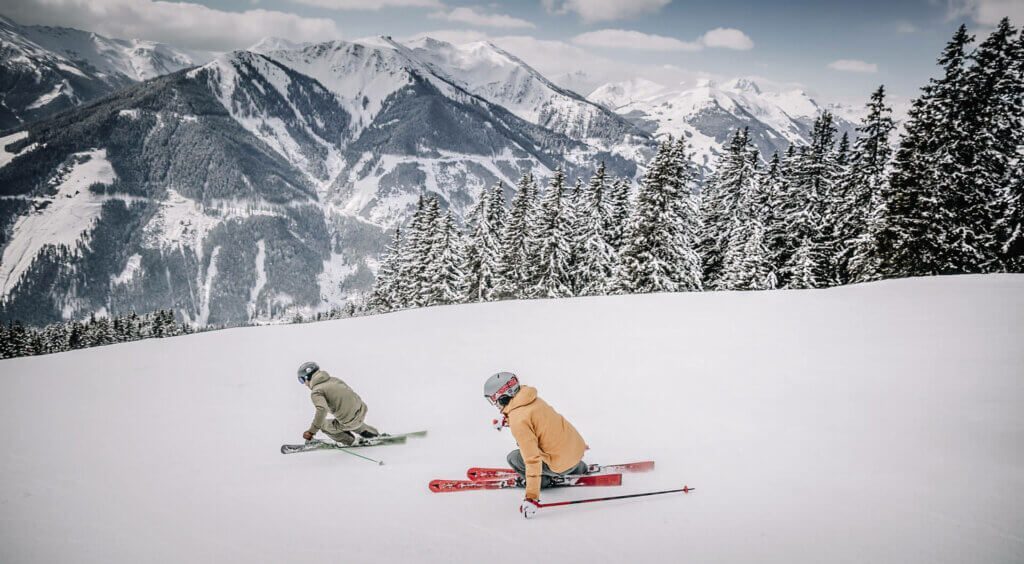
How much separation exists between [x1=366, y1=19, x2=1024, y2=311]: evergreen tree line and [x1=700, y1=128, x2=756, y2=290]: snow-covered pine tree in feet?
0.38

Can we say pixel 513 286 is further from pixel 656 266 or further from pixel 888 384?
pixel 888 384

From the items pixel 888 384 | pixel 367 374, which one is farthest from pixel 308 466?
pixel 888 384

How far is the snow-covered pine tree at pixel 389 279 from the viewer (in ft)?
145

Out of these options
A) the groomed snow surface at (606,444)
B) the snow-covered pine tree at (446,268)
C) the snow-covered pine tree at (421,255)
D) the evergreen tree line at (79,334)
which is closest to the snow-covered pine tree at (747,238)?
the groomed snow surface at (606,444)

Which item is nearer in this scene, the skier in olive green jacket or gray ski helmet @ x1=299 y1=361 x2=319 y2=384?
the skier in olive green jacket

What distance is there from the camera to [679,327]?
1373cm

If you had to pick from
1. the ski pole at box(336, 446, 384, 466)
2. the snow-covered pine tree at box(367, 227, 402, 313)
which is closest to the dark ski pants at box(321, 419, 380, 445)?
the ski pole at box(336, 446, 384, 466)

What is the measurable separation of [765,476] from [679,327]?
798cm

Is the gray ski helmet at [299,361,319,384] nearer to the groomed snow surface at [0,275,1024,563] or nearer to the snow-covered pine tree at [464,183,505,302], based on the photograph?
the groomed snow surface at [0,275,1024,563]

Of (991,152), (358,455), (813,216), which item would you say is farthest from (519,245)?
(358,455)

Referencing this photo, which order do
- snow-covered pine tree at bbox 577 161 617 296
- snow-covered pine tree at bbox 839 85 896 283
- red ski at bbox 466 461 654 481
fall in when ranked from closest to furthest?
red ski at bbox 466 461 654 481 → snow-covered pine tree at bbox 839 85 896 283 → snow-covered pine tree at bbox 577 161 617 296

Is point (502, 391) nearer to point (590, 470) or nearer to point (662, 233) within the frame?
point (590, 470)

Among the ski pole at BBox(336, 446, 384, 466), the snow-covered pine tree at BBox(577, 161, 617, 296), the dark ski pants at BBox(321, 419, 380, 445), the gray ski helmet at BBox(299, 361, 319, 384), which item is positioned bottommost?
the ski pole at BBox(336, 446, 384, 466)

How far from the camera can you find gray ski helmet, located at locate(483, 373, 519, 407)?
538cm
